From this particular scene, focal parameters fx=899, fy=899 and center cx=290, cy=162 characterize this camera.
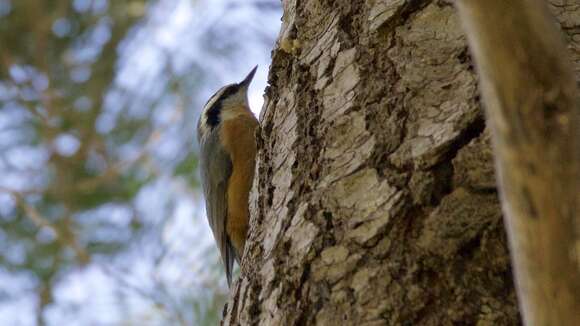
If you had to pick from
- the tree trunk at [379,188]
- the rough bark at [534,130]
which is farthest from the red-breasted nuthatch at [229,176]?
the rough bark at [534,130]

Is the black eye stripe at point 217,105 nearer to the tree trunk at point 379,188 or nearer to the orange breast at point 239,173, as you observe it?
the orange breast at point 239,173

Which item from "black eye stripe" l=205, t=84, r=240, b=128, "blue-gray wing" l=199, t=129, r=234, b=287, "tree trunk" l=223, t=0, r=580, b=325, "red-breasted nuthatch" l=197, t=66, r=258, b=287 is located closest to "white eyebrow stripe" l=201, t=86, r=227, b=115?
"black eye stripe" l=205, t=84, r=240, b=128

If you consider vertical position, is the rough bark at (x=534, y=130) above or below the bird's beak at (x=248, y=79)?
below

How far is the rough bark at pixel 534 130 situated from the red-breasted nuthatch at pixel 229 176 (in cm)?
203

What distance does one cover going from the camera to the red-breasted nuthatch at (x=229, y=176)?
2.96m

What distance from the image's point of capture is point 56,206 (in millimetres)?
4410

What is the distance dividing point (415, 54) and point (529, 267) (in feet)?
2.59

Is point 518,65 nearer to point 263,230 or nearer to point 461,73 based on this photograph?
point 461,73

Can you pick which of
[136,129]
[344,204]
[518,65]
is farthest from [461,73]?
[136,129]

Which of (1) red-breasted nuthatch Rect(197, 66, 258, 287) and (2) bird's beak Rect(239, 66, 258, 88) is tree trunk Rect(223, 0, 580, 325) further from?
(2) bird's beak Rect(239, 66, 258, 88)

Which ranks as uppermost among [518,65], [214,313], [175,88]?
[175,88]

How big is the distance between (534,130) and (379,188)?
0.62m

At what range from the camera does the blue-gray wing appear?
2.99 metres

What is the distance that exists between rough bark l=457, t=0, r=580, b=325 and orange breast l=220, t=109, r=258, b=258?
6.89 feet
